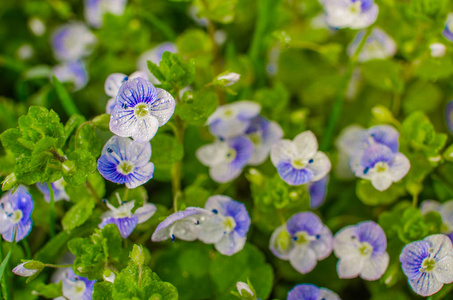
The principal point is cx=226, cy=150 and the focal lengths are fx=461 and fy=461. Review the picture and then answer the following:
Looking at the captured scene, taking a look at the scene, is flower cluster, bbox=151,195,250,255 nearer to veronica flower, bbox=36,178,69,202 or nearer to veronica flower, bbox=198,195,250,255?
veronica flower, bbox=198,195,250,255

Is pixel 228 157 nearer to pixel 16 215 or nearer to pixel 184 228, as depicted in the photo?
pixel 184 228

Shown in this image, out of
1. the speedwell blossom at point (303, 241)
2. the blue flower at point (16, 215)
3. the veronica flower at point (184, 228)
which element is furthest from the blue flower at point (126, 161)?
the speedwell blossom at point (303, 241)

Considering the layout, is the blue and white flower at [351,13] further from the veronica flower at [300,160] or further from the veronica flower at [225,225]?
the veronica flower at [225,225]

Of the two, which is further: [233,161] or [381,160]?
[233,161]

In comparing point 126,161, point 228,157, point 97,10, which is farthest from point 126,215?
point 97,10

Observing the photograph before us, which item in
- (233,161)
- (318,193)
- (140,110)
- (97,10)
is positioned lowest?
(318,193)

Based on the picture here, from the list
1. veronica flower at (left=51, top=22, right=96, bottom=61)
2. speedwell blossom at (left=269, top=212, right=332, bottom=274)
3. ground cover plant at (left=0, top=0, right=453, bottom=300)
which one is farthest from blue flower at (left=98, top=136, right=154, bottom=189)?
veronica flower at (left=51, top=22, right=96, bottom=61)
